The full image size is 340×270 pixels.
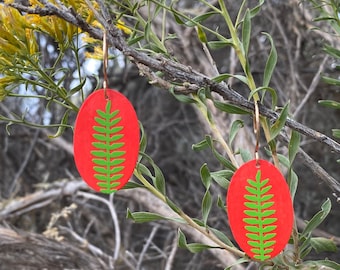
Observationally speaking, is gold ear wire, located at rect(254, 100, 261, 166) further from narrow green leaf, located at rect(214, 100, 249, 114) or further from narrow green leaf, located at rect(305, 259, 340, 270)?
narrow green leaf, located at rect(305, 259, 340, 270)

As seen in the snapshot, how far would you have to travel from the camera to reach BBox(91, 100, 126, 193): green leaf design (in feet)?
1.65

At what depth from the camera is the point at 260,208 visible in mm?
492

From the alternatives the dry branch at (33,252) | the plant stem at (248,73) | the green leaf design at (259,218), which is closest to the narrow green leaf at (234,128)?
the plant stem at (248,73)

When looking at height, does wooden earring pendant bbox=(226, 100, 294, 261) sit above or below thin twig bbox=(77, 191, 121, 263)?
above

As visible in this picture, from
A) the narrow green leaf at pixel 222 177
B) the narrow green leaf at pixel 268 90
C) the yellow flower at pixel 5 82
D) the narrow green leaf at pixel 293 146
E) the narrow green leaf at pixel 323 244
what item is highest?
the yellow flower at pixel 5 82

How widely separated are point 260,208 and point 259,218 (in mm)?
10

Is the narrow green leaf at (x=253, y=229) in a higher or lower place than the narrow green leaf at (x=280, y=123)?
lower

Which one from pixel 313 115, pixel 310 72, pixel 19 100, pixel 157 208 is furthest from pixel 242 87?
pixel 19 100

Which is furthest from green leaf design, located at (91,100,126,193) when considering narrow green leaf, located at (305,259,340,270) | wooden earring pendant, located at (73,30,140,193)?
narrow green leaf, located at (305,259,340,270)

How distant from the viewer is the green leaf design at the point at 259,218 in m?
0.49

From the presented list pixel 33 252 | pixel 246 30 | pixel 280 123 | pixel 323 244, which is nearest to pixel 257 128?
pixel 280 123

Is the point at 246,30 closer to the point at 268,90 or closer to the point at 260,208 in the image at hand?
the point at 268,90

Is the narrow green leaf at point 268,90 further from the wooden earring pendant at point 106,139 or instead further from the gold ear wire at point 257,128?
the wooden earring pendant at point 106,139

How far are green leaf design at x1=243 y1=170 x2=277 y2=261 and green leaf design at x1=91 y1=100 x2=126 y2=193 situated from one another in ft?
0.40
